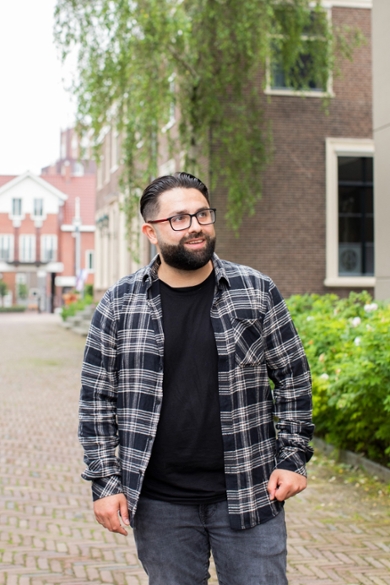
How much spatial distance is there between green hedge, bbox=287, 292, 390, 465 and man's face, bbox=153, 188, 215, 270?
3.33 metres

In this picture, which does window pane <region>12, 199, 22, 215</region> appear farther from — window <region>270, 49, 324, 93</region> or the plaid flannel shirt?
the plaid flannel shirt

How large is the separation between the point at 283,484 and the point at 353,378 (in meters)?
3.78

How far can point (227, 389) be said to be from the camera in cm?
244

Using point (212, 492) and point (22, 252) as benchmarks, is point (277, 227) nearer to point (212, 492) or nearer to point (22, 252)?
point (212, 492)

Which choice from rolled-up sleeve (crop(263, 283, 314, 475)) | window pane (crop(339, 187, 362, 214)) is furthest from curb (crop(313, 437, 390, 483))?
window pane (crop(339, 187, 362, 214))

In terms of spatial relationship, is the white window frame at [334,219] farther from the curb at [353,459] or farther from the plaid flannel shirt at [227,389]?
the plaid flannel shirt at [227,389]

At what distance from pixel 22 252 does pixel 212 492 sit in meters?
63.4

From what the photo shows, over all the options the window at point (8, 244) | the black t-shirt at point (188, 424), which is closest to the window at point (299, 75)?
the black t-shirt at point (188, 424)

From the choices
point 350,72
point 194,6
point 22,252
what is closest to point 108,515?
point 194,6

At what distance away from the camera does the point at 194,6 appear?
15.0 meters

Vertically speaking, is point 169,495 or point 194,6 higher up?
point 194,6

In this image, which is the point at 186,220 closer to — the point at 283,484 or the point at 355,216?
the point at 283,484

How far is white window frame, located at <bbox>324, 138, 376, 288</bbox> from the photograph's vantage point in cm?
1783

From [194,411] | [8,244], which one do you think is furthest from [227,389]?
[8,244]
